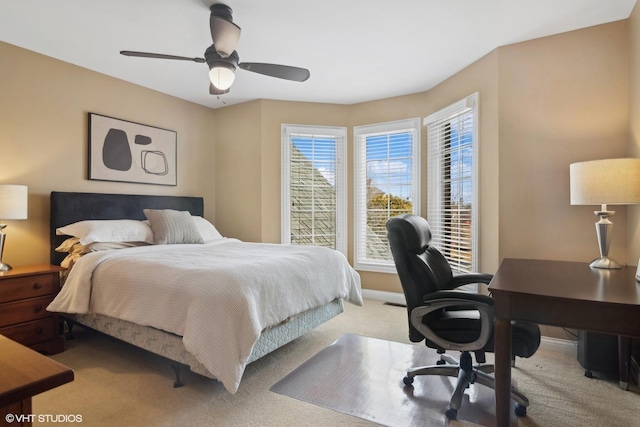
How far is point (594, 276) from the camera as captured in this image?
184 cm

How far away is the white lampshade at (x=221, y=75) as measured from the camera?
2.46 meters

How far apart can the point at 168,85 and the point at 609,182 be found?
4201 millimetres

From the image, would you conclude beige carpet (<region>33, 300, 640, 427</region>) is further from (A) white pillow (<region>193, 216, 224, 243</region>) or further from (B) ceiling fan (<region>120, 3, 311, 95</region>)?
(B) ceiling fan (<region>120, 3, 311, 95</region>)

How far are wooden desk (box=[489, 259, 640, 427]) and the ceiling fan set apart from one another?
2.13 meters

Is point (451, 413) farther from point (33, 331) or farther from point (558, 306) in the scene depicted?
point (33, 331)

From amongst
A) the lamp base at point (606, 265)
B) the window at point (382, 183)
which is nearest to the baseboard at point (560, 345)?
the lamp base at point (606, 265)

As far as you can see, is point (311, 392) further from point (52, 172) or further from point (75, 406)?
point (52, 172)

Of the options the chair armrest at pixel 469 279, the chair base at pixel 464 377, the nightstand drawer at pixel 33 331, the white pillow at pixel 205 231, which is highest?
the white pillow at pixel 205 231

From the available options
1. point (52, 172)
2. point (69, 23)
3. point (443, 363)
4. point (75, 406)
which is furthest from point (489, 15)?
point (52, 172)

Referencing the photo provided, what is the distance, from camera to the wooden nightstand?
246cm

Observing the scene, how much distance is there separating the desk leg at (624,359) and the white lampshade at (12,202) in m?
4.48

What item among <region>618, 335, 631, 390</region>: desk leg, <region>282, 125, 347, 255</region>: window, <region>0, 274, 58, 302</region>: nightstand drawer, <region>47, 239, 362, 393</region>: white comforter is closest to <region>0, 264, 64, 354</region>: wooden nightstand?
<region>0, 274, 58, 302</region>: nightstand drawer

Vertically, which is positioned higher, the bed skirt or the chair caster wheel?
the bed skirt

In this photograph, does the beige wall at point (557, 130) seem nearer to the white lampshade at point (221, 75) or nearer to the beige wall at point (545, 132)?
the beige wall at point (545, 132)
